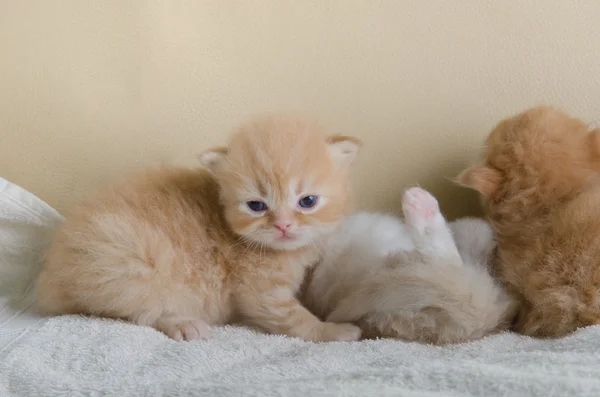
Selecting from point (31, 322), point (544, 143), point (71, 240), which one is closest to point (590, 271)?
point (544, 143)

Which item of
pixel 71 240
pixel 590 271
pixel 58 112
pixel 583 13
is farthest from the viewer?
pixel 58 112

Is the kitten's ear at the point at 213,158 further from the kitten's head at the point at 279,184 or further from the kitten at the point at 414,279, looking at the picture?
the kitten at the point at 414,279

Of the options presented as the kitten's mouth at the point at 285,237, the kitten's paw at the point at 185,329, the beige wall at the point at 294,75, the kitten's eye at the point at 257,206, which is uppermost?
the beige wall at the point at 294,75

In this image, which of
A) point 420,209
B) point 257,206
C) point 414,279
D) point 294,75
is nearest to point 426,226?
point 420,209

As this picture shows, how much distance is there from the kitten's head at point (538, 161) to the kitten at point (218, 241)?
35cm

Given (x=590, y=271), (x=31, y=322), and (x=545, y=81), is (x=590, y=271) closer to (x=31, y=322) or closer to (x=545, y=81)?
(x=545, y=81)

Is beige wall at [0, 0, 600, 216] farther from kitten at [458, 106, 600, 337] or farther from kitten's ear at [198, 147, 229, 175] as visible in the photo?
kitten's ear at [198, 147, 229, 175]

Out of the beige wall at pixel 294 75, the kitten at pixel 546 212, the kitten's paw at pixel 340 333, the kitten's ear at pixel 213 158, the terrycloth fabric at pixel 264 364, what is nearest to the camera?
the terrycloth fabric at pixel 264 364

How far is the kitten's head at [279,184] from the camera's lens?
3.92 ft

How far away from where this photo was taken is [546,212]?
1.24 metres

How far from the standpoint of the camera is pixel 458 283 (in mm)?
1082

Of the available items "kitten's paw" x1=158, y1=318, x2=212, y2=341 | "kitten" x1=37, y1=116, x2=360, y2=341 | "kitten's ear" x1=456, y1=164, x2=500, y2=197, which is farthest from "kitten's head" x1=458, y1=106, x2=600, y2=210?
"kitten's paw" x1=158, y1=318, x2=212, y2=341

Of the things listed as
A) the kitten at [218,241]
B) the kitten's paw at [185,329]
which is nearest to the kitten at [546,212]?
the kitten at [218,241]

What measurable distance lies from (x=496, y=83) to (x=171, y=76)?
0.91 metres
